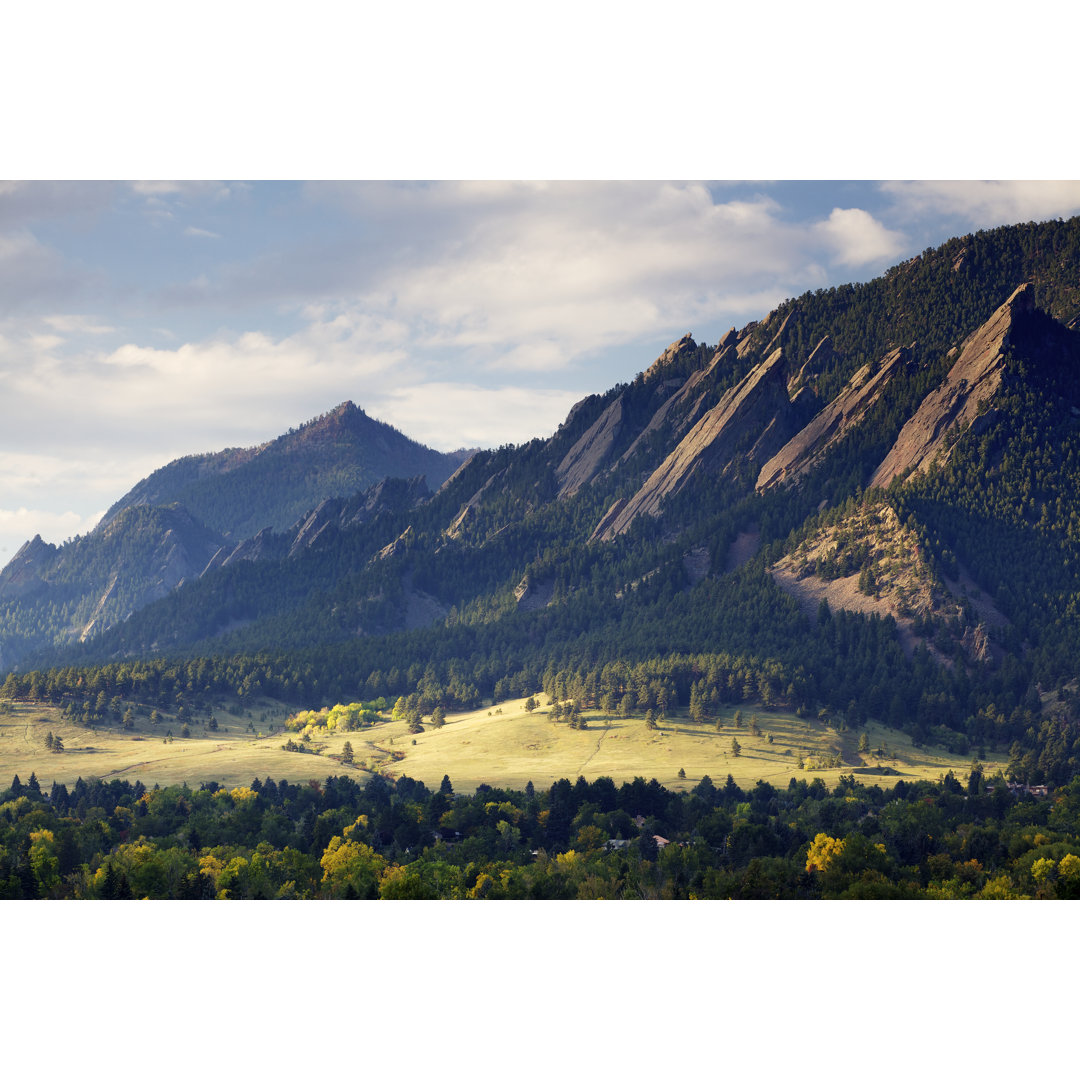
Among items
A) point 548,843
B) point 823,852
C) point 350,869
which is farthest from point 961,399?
point 350,869

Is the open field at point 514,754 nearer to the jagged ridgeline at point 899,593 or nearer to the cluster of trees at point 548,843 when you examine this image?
the jagged ridgeline at point 899,593

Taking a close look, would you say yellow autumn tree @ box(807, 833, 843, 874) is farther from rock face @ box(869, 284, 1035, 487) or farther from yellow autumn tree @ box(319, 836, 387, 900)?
rock face @ box(869, 284, 1035, 487)

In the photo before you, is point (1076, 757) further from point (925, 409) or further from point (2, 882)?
point (2, 882)

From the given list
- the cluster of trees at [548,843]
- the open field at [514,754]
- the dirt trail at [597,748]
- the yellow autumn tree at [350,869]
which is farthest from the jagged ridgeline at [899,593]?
the yellow autumn tree at [350,869]

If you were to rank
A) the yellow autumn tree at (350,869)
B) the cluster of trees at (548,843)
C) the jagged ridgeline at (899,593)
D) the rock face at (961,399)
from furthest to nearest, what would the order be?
the rock face at (961,399) < the jagged ridgeline at (899,593) < the yellow autumn tree at (350,869) < the cluster of trees at (548,843)

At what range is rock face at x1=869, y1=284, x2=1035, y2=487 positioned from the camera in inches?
7096

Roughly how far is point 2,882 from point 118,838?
42.6ft

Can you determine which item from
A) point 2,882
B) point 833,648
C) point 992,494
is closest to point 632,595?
point 833,648

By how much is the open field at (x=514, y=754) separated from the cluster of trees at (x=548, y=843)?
1226cm

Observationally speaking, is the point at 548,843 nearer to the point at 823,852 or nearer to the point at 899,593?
the point at 823,852

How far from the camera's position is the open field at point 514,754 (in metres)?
114

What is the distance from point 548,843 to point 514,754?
4318cm

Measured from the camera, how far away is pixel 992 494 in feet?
547

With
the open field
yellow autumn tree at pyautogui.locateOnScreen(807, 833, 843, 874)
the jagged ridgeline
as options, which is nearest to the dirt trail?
the open field
